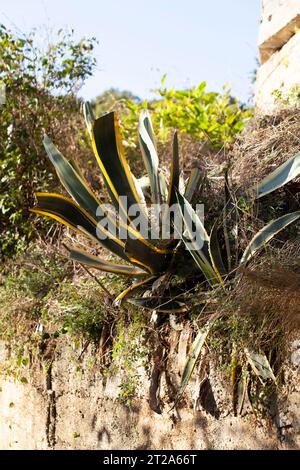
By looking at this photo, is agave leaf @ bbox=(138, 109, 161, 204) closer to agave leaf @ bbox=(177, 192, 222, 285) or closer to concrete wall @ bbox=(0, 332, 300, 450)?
agave leaf @ bbox=(177, 192, 222, 285)

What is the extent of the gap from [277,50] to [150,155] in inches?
110

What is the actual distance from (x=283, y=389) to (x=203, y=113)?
3.87 m

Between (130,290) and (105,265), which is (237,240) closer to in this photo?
(130,290)

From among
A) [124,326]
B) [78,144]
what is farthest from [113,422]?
[78,144]

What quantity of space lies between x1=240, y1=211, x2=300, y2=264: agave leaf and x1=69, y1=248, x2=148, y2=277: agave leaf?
2.92 ft

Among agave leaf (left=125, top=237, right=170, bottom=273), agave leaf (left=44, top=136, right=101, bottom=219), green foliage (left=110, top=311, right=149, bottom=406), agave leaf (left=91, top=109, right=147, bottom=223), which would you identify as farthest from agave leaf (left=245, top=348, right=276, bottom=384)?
agave leaf (left=44, top=136, right=101, bottom=219)

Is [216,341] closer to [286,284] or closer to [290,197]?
A: [286,284]

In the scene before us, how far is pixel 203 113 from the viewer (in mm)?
7438

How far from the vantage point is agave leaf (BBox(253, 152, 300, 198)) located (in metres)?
4.75

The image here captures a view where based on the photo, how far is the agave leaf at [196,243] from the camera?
4766 mm

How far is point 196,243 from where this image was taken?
485 centimetres

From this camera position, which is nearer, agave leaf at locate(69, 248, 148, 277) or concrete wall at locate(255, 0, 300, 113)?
agave leaf at locate(69, 248, 148, 277)

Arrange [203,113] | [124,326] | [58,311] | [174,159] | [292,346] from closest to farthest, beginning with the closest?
[292,346]
[174,159]
[124,326]
[58,311]
[203,113]

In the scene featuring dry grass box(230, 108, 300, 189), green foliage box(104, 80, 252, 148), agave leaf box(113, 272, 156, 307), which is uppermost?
green foliage box(104, 80, 252, 148)
